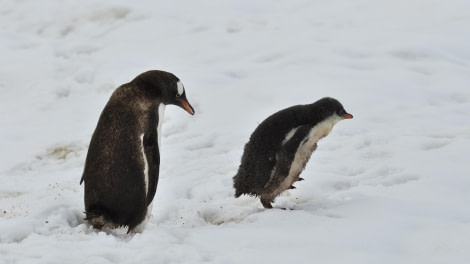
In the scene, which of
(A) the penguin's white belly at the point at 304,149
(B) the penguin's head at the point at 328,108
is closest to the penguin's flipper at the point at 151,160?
(A) the penguin's white belly at the point at 304,149

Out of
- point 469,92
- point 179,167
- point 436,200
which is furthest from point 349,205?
point 469,92

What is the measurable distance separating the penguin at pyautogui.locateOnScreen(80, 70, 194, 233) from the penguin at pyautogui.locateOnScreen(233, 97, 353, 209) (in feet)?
2.47

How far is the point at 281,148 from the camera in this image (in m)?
4.74

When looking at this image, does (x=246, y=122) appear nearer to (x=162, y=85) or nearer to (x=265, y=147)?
(x=265, y=147)

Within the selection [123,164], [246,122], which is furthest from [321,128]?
[246,122]

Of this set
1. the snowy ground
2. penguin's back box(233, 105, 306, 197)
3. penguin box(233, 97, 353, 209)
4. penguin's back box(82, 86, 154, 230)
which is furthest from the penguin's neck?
penguin's back box(82, 86, 154, 230)

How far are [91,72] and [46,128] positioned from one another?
5.02ft

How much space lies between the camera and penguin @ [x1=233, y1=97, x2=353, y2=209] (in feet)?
15.5

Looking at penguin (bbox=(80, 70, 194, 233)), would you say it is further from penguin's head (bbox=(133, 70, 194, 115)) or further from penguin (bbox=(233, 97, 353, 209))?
penguin (bbox=(233, 97, 353, 209))

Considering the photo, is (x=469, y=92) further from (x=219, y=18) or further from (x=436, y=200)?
(x=219, y=18)

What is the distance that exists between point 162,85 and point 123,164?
0.62 m

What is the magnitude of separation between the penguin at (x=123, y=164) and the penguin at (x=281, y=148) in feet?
2.47

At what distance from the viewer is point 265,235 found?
3.83 m

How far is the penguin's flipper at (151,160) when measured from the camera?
4301 mm
